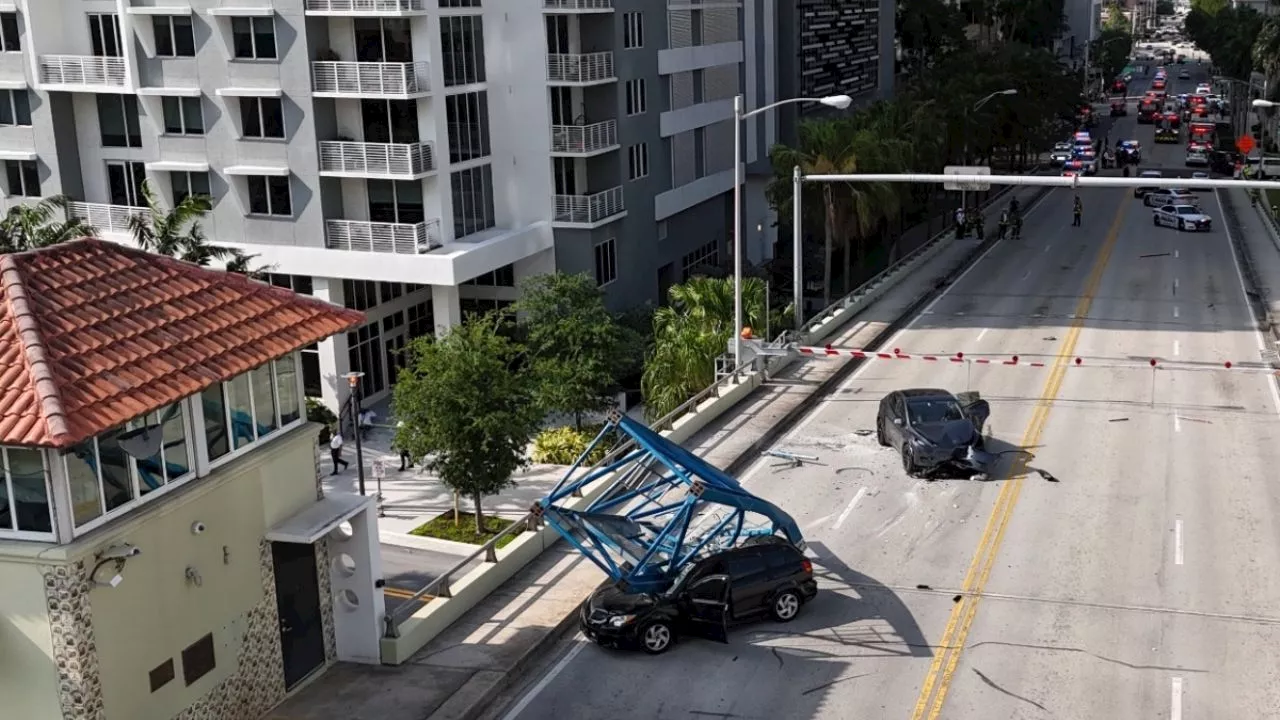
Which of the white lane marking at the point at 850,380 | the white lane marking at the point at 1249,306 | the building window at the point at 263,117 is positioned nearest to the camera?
the white lane marking at the point at 850,380

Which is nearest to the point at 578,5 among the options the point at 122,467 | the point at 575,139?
the point at 575,139

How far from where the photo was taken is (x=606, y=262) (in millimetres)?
47312

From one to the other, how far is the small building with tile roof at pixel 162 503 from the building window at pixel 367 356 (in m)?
23.4

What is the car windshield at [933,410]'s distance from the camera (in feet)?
96.5

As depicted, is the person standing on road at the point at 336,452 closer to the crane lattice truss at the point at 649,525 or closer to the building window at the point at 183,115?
the building window at the point at 183,115

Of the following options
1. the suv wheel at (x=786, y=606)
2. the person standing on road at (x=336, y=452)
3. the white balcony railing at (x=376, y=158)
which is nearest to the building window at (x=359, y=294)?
the white balcony railing at (x=376, y=158)

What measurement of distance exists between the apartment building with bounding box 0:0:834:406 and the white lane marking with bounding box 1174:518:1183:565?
22462mm

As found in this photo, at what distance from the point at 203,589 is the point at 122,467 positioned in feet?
6.91

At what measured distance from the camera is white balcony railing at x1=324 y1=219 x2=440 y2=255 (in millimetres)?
41438

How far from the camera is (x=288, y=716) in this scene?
18625 millimetres

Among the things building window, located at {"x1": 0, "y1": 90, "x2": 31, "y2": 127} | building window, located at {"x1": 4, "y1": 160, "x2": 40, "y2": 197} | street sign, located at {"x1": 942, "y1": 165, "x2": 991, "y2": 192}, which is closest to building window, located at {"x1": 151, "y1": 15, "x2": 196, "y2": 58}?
building window, located at {"x1": 0, "y1": 90, "x2": 31, "y2": 127}

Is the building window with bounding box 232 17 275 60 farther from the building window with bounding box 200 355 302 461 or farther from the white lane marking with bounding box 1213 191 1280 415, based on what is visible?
the white lane marking with bounding box 1213 191 1280 415

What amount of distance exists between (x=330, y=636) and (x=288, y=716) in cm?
177

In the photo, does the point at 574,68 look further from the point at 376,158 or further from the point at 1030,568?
the point at 1030,568
